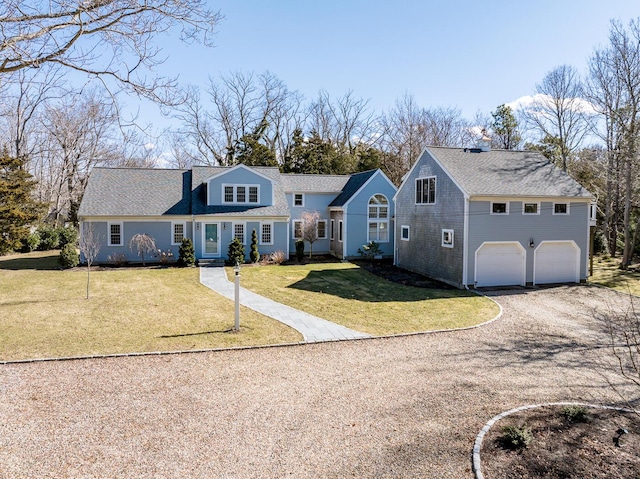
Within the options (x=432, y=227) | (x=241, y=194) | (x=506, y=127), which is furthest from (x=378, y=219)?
(x=506, y=127)

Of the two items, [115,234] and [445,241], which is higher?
[115,234]

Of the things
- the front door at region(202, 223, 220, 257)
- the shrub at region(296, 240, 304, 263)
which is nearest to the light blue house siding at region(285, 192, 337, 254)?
the shrub at region(296, 240, 304, 263)

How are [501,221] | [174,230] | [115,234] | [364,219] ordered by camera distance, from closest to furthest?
[501,221] → [115,234] → [174,230] → [364,219]

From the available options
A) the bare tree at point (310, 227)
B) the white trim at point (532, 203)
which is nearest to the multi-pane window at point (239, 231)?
the bare tree at point (310, 227)

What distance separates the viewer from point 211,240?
24.6 metres

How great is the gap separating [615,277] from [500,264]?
7539mm

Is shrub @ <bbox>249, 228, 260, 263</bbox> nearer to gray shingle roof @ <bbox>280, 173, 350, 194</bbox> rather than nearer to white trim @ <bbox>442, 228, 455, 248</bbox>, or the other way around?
gray shingle roof @ <bbox>280, 173, 350, 194</bbox>

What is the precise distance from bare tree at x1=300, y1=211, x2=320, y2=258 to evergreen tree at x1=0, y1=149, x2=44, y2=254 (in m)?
15.8

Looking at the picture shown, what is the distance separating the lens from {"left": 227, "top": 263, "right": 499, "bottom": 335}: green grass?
514 inches

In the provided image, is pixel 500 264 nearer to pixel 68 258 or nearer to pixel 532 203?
pixel 532 203

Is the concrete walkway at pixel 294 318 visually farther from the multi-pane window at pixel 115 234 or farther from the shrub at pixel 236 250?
the multi-pane window at pixel 115 234

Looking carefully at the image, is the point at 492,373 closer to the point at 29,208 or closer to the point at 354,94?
the point at 29,208

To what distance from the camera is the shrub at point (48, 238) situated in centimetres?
3016

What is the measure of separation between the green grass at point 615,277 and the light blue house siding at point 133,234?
21816 mm
